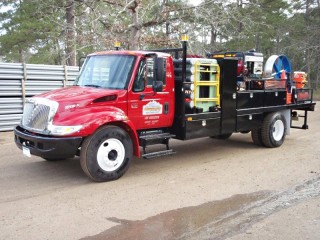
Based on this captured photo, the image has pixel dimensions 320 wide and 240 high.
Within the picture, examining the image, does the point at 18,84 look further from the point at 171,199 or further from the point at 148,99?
the point at 171,199

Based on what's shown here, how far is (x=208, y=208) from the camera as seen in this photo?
17.1 feet

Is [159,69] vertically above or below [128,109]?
above

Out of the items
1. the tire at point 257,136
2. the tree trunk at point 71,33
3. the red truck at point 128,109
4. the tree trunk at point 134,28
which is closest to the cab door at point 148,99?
the red truck at point 128,109

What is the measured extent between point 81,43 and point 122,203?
1405 cm

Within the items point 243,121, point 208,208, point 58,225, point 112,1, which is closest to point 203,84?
point 243,121

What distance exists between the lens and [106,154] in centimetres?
635

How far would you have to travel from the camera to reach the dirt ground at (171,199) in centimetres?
449

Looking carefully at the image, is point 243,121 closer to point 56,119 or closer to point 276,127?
point 276,127

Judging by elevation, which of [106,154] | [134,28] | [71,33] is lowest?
[106,154]

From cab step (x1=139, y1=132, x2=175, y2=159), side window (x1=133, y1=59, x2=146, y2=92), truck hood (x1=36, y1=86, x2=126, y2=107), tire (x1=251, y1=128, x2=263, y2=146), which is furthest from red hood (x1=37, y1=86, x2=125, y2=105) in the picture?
tire (x1=251, y1=128, x2=263, y2=146)

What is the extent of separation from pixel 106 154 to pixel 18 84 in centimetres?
710

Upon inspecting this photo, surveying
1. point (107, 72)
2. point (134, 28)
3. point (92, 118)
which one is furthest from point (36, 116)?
point (134, 28)

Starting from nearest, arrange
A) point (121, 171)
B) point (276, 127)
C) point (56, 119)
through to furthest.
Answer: point (56, 119) → point (121, 171) → point (276, 127)

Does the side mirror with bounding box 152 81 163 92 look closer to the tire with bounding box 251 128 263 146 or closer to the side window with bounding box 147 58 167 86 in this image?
the side window with bounding box 147 58 167 86
